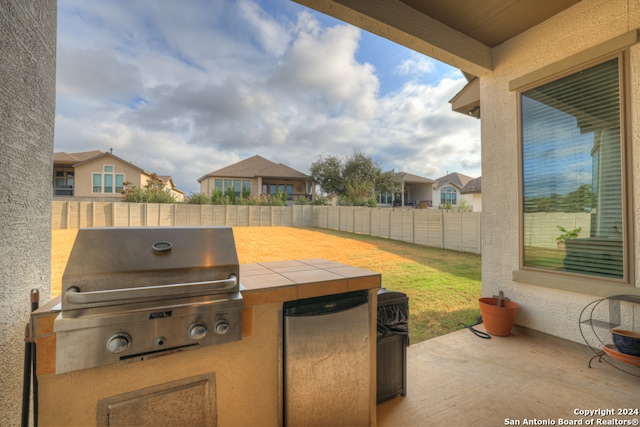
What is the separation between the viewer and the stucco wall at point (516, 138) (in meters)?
2.59

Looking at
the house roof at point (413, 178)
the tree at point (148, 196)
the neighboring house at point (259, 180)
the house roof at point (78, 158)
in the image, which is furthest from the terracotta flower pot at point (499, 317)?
the house roof at point (413, 178)

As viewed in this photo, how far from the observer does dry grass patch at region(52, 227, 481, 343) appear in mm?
3972

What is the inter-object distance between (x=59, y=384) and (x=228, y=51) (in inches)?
351

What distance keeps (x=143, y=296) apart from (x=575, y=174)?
3989mm

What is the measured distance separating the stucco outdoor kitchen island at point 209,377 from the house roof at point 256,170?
77.7 ft

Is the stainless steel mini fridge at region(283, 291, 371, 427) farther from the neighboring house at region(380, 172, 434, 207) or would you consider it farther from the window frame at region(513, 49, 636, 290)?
the neighboring house at region(380, 172, 434, 207)

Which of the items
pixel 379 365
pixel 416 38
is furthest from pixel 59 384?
pixel 416 38

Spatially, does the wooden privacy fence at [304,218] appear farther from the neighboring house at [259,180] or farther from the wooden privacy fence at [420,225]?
the neighboring house at [259,180]

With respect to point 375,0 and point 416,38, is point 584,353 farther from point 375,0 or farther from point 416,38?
point 375,0

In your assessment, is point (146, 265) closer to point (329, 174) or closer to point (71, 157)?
point (329, 174)

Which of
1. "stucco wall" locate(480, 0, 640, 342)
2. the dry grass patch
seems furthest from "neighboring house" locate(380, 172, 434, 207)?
"stucco wall" locate(480, 0, 640, 342)

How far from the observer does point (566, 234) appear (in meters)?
3.01

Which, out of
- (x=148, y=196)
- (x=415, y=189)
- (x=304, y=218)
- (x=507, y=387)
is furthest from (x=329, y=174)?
(x=507, y=387)

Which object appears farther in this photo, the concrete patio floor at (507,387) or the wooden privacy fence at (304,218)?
the wooden privacy fence at (304,218)
